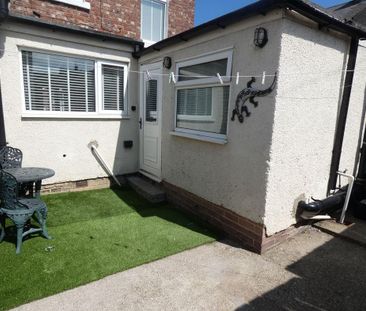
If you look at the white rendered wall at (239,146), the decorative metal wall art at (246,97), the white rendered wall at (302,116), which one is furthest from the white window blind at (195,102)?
the white rendered wall at (302,116)

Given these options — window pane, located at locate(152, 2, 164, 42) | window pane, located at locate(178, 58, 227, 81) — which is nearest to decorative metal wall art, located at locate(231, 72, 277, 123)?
window pane, located at locate(178, 58, 227, 81)

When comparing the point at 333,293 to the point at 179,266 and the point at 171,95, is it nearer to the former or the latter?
the point at 179,266

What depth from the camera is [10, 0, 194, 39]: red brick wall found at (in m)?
5.63

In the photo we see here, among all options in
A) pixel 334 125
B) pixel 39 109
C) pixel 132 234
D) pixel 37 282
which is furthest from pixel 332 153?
pixel 39 109

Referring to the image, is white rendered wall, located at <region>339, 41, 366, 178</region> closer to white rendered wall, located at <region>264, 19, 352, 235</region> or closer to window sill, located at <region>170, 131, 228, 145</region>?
white rendered wall, located at <region>264, 19, 352, 235</region>

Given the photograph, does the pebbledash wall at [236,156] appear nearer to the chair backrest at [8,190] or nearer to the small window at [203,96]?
the small window at [203,96]

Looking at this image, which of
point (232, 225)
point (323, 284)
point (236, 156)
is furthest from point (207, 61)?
point (323, 284)

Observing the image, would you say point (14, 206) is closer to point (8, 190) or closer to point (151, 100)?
point (8, 190)

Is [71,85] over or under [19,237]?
over

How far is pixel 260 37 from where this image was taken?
3.44m

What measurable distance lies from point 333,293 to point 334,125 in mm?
A: 2617

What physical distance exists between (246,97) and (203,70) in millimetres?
1208

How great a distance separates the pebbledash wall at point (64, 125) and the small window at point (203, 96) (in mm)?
1954

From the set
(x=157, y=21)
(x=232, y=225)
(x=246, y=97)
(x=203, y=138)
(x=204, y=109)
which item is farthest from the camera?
(x=157, y=21)
